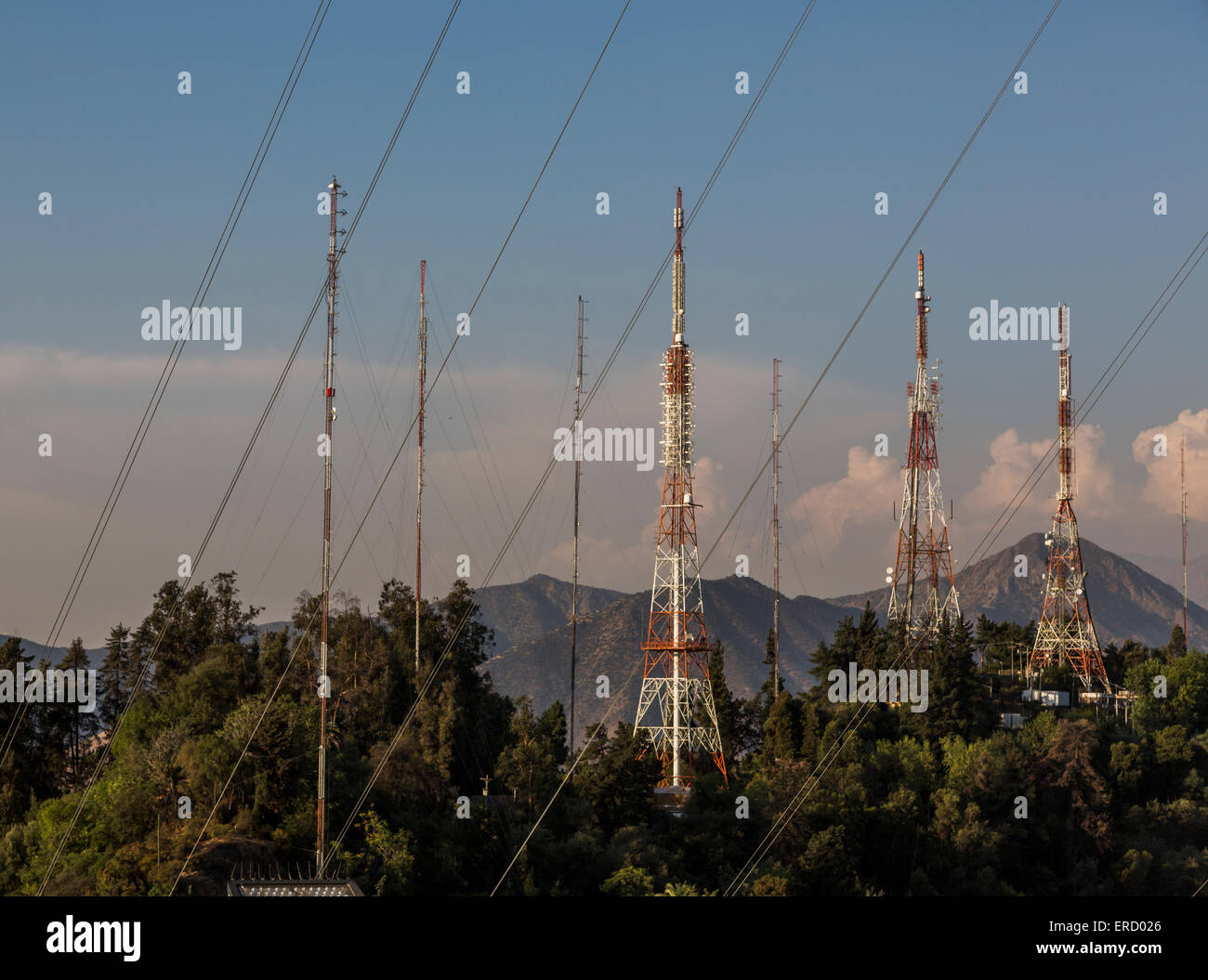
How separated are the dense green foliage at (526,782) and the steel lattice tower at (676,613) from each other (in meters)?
2.34

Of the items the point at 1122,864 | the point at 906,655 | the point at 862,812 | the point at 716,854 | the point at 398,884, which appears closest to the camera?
the point at 398,884

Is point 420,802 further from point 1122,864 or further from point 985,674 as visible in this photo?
point 985,674

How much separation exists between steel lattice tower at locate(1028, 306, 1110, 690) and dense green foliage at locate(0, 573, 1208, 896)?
442cm

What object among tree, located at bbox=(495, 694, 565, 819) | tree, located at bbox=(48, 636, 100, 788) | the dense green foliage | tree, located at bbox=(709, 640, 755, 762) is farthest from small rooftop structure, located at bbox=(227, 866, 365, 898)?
tree, located at bbox=(709, 640, 755, 762)

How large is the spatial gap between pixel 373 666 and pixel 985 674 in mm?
40534

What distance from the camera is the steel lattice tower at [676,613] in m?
63.0

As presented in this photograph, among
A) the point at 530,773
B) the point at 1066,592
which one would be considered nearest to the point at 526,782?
the point at 530,773

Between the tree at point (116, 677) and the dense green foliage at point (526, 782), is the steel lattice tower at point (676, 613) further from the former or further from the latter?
the tree at point (116, 677)

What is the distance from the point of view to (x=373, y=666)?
6575 centimetres

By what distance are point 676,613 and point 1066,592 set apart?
32150mm
